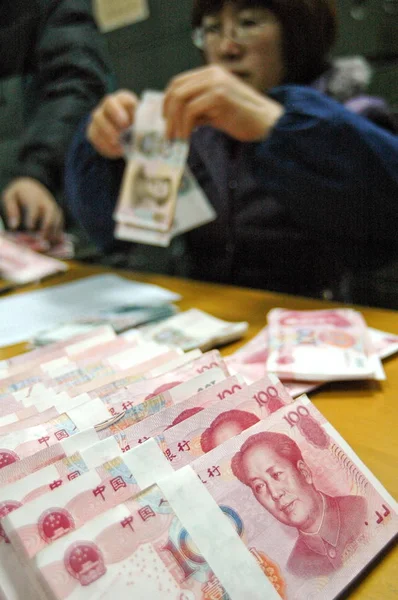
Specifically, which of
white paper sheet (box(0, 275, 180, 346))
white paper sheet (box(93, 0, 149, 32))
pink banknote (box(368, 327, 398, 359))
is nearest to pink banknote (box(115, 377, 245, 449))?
pink banknote (box(368, 327, 398, 359))

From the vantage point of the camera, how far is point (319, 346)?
Answer: 2.09ft

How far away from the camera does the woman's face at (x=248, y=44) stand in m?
1.01

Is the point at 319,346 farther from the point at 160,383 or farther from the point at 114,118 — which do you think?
the point at 114,118

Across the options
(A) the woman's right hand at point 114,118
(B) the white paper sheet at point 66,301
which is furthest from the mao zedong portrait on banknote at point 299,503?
(A) the woman's right hand at point 114,118

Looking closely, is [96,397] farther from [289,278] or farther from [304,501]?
[289,278]

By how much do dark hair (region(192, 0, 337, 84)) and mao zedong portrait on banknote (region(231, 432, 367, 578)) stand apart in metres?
0.91

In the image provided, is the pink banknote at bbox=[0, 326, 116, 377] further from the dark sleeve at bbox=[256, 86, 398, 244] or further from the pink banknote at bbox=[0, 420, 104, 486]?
the dark sleeve at bbox=[256, 86, 398, 244]

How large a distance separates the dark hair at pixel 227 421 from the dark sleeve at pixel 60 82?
4.46 ft

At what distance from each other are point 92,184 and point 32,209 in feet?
1.02

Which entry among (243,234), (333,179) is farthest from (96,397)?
(243,234)

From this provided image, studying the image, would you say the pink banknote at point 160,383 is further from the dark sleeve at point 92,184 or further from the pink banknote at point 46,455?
the dark sleeve at point 92,184

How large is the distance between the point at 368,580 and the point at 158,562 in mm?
147

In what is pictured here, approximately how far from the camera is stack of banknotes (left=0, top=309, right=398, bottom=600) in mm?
299

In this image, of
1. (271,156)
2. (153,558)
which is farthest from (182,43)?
(153,558)
